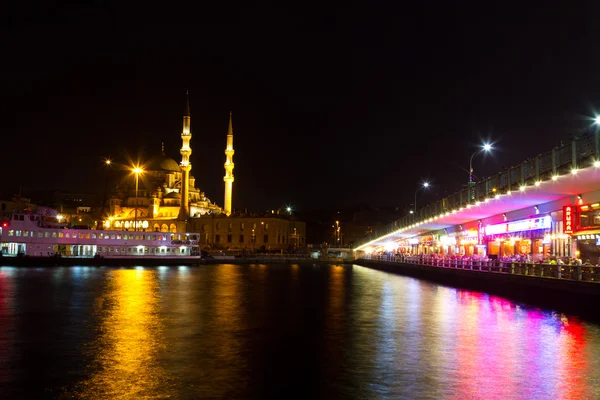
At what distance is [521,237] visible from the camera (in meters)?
43.2

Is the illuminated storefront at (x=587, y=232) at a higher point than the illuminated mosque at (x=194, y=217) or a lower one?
lower

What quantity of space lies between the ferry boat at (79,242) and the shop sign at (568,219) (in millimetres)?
61720

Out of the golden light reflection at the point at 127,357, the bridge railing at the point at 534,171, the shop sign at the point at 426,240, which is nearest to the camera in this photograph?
the golden light reflection at the point at 127,357

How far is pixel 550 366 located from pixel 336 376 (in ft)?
15.4

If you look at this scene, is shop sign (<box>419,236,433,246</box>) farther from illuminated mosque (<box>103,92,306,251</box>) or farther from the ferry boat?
illuminated mosque (<box>103,92,306,251</box>)

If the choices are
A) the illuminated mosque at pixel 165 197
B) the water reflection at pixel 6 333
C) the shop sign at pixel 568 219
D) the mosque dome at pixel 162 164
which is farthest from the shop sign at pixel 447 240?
the mosque dome at pixel 162 164

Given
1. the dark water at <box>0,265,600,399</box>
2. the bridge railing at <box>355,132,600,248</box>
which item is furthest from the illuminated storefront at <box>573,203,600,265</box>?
the dark water at <box>0,265,600,399</box>

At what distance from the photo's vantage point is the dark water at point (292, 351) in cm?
1193

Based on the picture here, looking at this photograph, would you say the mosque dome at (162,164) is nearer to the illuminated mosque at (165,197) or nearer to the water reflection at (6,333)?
the illuminated mosque at (165,197)

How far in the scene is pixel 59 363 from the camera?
46.6 feet

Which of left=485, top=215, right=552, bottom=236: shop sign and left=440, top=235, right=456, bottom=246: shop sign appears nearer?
left=485, top=215, right=552, bottom=236: shop sign

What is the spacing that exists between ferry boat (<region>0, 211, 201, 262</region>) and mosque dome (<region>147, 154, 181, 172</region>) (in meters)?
64.2

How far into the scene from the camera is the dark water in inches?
470

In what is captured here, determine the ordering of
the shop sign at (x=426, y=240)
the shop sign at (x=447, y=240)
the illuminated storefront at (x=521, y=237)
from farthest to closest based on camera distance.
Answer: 1. the shop sign at (x=426, y=240)
2. the shop sign at (x=447, y=240)
3. the illuminated storefront at (x=521, y=237)
